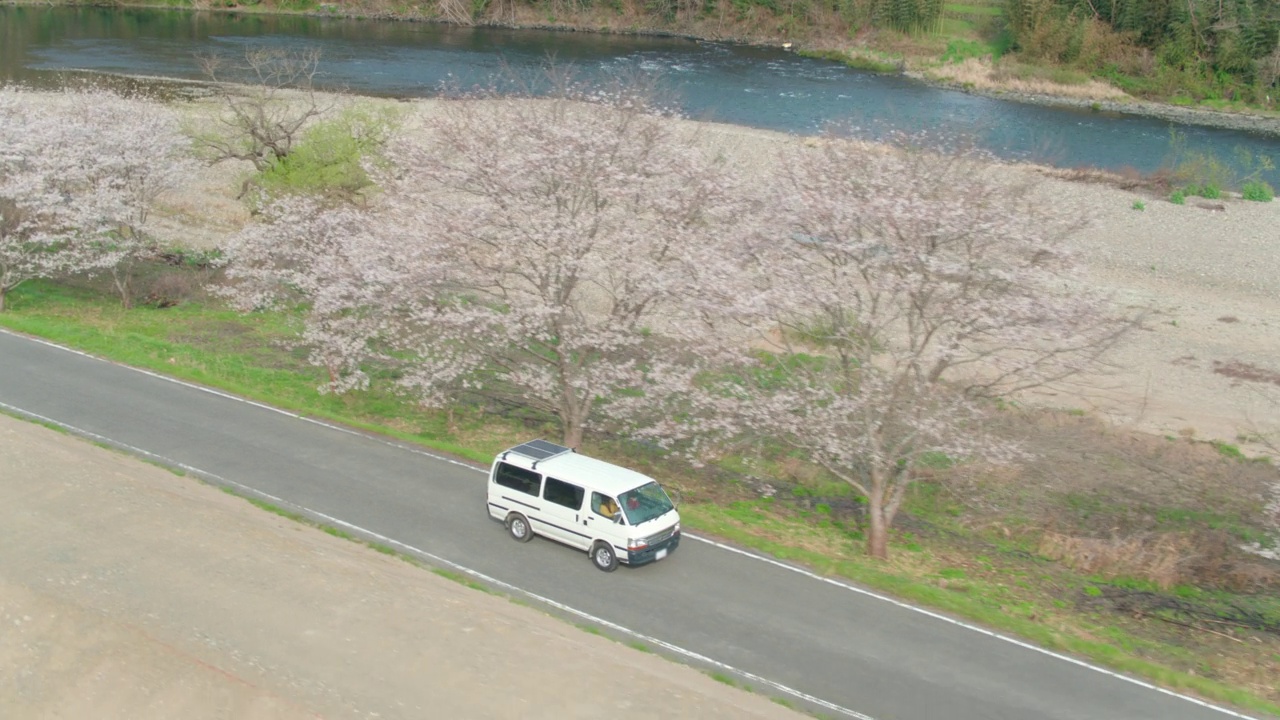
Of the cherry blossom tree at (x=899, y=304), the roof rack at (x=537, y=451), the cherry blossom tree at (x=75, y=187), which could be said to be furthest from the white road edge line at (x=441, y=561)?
the cherry blossom tree at (x=75, y=187)

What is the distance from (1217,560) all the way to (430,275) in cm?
1559

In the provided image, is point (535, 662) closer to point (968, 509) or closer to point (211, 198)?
point (968, 509)

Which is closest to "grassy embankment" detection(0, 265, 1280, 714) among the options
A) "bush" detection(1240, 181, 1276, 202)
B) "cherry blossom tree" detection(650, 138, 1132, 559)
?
"cherry blossom tree" detection(650, 138, 1132, 559)

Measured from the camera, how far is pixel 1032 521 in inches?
856

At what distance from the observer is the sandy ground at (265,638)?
44.8ft

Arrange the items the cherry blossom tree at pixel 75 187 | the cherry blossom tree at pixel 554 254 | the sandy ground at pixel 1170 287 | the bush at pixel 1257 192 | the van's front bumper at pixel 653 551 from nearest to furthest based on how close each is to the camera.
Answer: the van's front bumper at pixel 653 551 → the cherry blossom tree at pixel 554 254 → the sandy ground at pixel 1170 287 → the cherry blossom tree at pixel 75 187 → the bush at pixel 1257 192

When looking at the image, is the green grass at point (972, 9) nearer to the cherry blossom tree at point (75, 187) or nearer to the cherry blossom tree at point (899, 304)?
the cherry blossom tree at point (75, 187)

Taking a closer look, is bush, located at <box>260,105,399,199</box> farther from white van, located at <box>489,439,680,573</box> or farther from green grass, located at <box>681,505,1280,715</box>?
green grass, located at <box>681,505,1280,715</box>

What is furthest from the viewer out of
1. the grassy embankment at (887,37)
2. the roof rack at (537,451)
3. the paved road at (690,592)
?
the grassy embankment at (887,37)

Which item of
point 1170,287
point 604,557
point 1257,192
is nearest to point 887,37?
point 1257,192

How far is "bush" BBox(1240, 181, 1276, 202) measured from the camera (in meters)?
44.8

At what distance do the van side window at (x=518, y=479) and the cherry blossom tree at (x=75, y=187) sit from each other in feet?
63.3

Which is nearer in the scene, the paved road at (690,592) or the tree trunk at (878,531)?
the paved road at (690,592)

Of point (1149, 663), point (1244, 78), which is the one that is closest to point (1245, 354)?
point (1149, 663)
